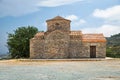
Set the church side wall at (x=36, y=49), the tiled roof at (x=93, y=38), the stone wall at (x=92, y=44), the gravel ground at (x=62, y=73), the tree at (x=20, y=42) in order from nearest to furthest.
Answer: the gravel ground at (x=62, y=73), the stone wall at (x=92, y=44), the tiled roof at (x=93, y=38), the church side wall at (x=36, y=49), the tree at (x=20, y=42)

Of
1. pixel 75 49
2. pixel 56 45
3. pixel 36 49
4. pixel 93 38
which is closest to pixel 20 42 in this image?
pixel 36 49

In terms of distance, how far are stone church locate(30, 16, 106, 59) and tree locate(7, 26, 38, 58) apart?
19.0ft

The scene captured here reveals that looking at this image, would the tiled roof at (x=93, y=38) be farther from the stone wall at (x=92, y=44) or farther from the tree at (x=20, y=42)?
the tree at (x=20, y=42)

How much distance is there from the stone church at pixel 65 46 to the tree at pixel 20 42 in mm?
5798

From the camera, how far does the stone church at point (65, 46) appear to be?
1604 inches

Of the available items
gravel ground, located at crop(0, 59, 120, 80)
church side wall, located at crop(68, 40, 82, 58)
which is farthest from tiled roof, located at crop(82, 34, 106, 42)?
gravel ground, located at crop(0, 59, 120, 80)

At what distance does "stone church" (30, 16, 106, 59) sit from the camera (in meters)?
40.8

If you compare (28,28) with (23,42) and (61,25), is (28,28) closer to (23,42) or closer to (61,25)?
(23,42)

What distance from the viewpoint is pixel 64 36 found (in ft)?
135

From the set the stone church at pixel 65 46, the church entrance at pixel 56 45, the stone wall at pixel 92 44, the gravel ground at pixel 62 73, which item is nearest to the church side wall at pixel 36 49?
the stone church at pixel 65 46

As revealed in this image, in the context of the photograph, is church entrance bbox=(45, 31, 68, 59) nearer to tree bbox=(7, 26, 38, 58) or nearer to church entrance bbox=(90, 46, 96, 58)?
church entrance bbox=(90, 46, 96, 58)

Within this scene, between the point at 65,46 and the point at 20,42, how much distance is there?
9.48 meters

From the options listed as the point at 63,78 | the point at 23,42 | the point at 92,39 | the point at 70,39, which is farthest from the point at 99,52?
the point at 63,78

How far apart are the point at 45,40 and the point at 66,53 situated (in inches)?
147
